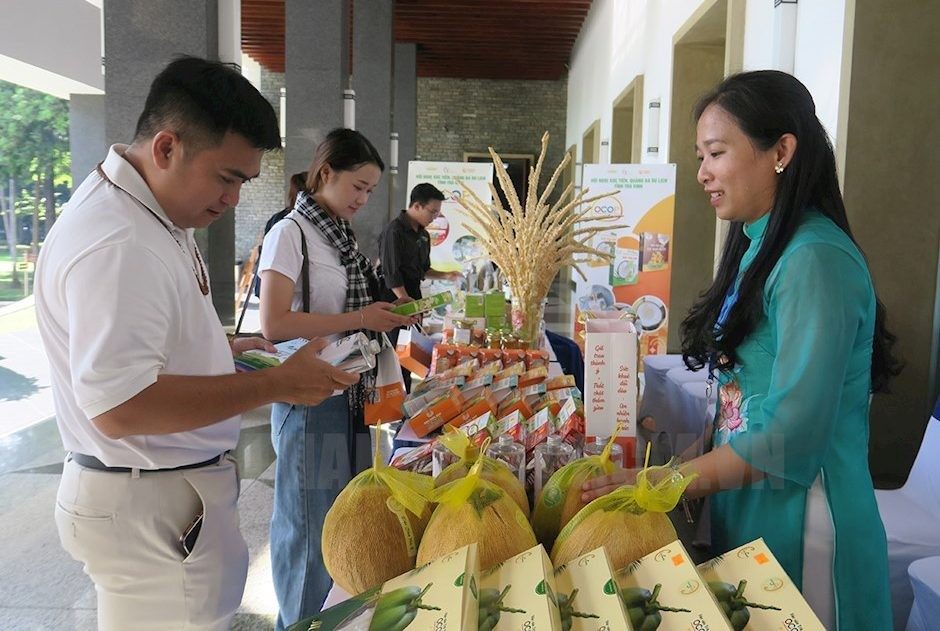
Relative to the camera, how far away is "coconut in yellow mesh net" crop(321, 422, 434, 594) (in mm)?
1020

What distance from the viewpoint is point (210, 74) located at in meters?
1.39

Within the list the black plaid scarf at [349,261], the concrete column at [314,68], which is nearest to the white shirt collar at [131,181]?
the black plaid scarf at [349,261]

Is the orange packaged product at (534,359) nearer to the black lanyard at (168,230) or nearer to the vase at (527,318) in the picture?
the vase at (527,318)

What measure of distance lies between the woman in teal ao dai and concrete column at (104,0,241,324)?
285cm

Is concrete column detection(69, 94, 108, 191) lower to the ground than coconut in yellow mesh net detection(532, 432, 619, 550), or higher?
higher

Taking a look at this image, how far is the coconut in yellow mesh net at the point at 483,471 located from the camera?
1.09 meters

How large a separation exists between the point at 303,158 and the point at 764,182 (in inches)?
242

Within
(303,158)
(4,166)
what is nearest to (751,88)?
(303,158)

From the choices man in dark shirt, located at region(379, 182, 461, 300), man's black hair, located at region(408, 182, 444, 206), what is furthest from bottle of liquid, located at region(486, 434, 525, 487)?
man's black hair, located at region(408, 182, 444, 206)

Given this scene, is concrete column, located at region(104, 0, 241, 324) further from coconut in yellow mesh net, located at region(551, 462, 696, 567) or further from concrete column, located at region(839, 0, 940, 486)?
coconut in yellow mesh net, located at region(551, 462, 696, 567)

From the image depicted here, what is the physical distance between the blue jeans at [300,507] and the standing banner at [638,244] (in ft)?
11.6

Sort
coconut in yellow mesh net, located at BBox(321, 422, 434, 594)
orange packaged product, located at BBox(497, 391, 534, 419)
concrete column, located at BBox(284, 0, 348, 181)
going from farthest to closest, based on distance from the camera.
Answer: concrete column, located at BBox(284, 0, 348, 181)
orange packaged product, located at BBox(497, 391, 534, 419)
coconut in yellow mesh net, located at BBox(321, 422, 434, 594)

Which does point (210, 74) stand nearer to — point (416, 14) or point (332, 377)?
point (332, 377)

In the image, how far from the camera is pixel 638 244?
5738 millimetres
